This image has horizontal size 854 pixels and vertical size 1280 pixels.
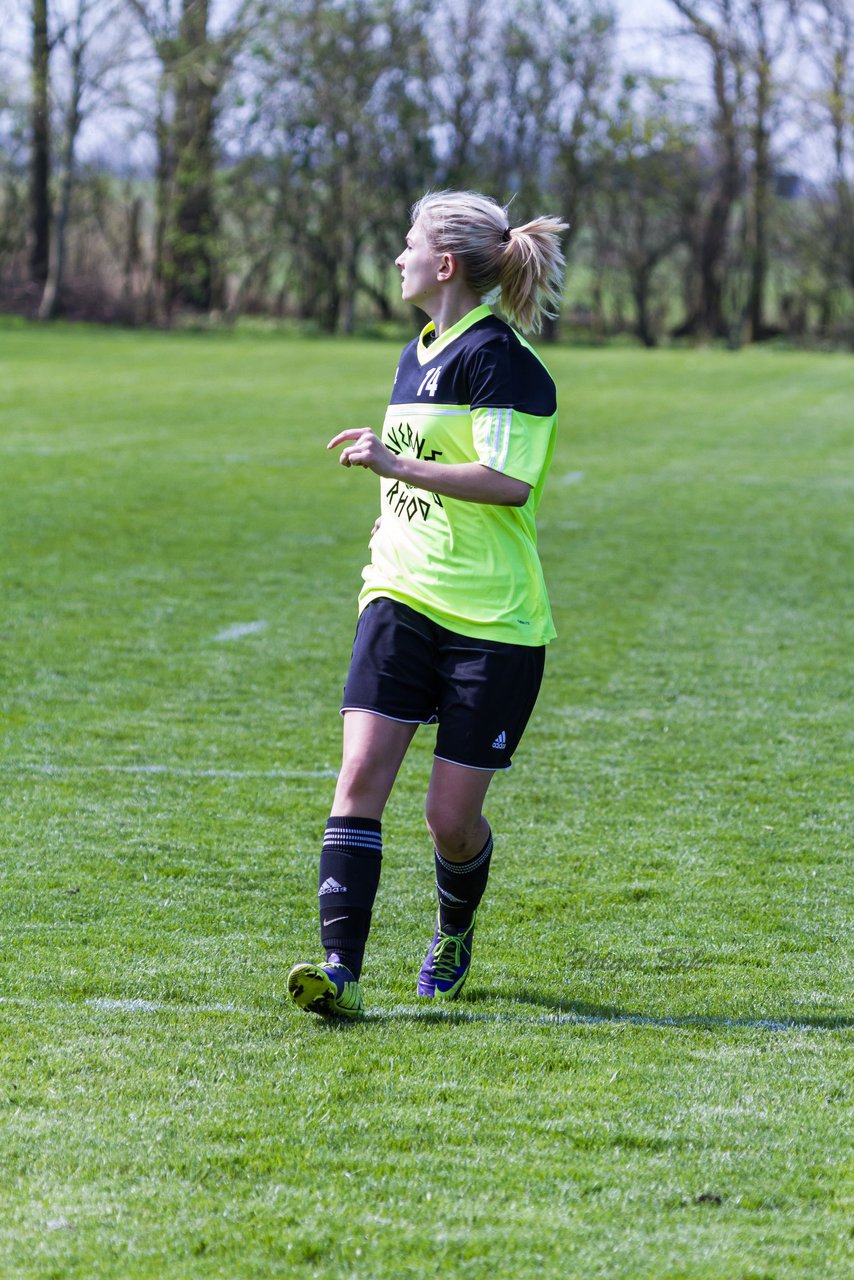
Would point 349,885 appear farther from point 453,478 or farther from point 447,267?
point 447,267

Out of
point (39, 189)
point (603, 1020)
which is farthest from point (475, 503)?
point (39, 189)

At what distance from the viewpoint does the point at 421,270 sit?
4004 millimetres

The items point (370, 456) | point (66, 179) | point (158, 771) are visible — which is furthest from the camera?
point (66, 179)

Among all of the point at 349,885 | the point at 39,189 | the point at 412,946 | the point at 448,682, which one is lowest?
the point at 412,946

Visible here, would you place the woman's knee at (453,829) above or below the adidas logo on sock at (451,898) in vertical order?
above

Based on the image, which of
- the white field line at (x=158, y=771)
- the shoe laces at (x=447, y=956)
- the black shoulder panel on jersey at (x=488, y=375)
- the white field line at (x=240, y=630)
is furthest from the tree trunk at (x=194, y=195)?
the shoe laces at (x=447, y=956)

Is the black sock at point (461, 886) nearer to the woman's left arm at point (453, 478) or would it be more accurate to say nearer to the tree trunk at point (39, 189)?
the woman's left arm at point (453, 478)

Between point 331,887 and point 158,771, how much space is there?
2.57 m

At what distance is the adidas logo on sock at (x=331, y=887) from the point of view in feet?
12.8

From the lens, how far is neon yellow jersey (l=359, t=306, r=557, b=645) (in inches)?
151

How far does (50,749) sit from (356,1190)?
4009 mm

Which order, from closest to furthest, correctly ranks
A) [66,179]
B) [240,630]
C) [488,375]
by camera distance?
1. [488,375]
2. [240,630]
3. [66,179]

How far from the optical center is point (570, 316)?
1938 inches

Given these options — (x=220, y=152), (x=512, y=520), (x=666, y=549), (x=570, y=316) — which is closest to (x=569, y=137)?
(x=570, y=316)
